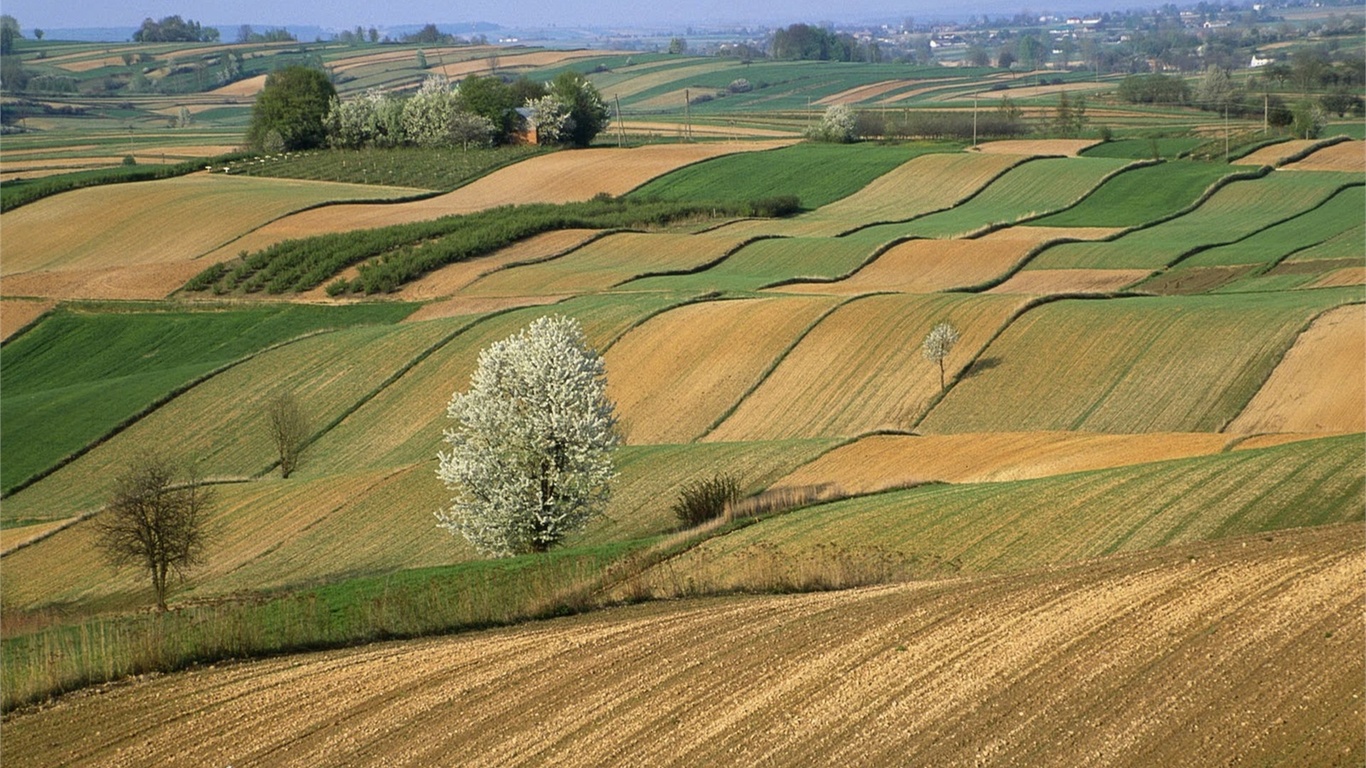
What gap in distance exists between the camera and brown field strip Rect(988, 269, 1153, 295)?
216 feet

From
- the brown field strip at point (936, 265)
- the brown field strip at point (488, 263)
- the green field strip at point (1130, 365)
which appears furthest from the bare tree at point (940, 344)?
the brown field strip at point (488, 263)

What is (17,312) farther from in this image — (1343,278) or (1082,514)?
(1082,514)

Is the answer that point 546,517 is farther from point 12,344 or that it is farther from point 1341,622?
point 12,344

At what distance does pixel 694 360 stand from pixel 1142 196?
159ft

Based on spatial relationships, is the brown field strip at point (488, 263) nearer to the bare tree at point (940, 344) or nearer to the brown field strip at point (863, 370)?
the brown field strip at point (863, 370)

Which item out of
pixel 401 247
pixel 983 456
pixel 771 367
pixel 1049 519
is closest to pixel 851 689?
pixel 1049 519

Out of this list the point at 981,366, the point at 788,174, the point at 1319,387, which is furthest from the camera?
the point at 788,174

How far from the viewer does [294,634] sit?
20625 mm

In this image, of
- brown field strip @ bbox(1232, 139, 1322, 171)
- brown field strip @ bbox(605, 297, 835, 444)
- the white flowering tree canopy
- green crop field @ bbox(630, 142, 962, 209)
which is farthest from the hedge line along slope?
brown field strip @ bbox(1232, 139, 1322, 171)

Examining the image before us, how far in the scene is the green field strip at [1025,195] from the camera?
85.8 metres

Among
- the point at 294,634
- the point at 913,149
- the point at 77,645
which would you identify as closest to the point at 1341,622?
the point at 294,634

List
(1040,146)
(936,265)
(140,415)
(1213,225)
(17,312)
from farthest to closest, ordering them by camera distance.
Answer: (1040,146), (1213,225), (17,312), (936,265), (140,415)

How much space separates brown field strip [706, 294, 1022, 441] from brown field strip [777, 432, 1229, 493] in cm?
343

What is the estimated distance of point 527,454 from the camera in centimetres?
3234
